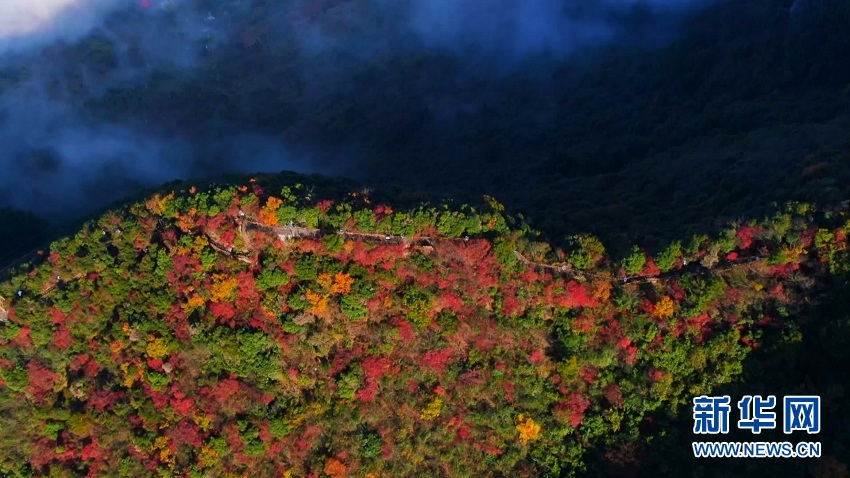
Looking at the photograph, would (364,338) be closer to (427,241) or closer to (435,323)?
(435,323)

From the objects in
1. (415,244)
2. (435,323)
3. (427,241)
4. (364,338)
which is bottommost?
(364,338)

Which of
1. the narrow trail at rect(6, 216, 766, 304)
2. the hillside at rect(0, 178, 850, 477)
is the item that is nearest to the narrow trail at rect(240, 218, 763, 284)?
the narrow trail at rect(6, 216, 766, 304)

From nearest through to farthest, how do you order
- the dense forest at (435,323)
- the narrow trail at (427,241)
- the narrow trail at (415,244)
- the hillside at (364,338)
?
the dense forest at (435,323), the hillside at (364,338), the narrow trail at (415,244), the narrow trail at (427,241)

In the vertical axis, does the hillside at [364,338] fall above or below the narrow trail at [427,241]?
below

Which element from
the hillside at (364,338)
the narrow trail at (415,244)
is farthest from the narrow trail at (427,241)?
the hillside at (364,338)

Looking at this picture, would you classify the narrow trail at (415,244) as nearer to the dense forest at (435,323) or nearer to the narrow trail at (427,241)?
the narrow trail at (427,241)

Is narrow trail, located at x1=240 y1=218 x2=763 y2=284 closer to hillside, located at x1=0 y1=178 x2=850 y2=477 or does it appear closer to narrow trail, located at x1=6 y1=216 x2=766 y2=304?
narrow trail, located at x1=6 y1=216 x2=766 y2=304

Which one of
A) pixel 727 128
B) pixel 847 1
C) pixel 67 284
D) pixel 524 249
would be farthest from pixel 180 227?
pixel 847 1

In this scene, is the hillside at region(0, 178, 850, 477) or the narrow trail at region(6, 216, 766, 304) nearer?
the hillside at region(0, 178, 850, 477)

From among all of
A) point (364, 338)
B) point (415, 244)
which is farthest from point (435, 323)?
point (415, 244)

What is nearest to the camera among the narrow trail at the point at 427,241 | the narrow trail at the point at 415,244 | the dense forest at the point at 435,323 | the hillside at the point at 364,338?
the dense forest at the point at 435,323
